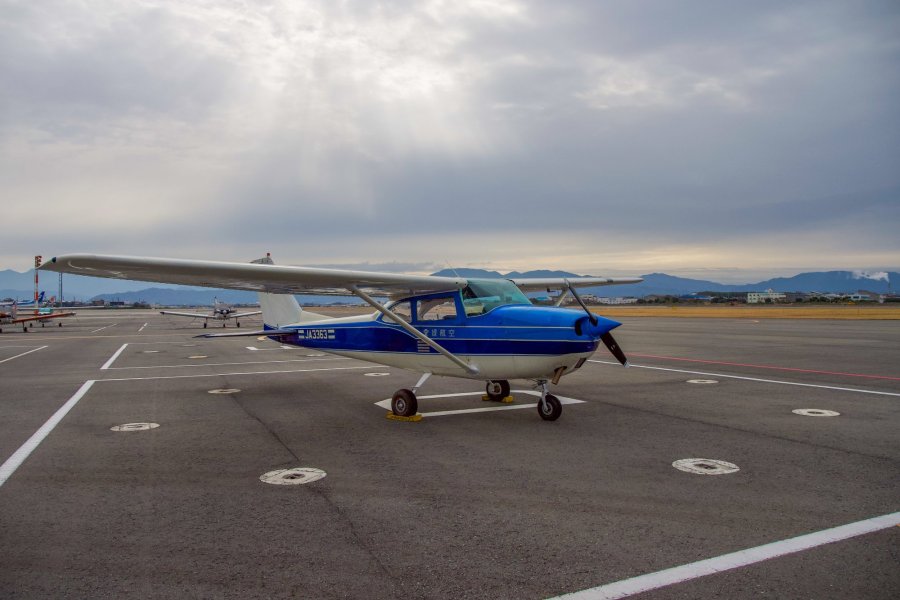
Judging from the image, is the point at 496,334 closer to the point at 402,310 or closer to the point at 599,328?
the point at 599,328

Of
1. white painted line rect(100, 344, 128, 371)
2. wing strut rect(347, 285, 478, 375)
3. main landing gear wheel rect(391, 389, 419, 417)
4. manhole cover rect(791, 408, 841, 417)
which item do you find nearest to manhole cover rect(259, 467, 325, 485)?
main landing gear wheel rect(391, 389, 419, 417)

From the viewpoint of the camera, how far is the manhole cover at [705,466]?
19.4 feet

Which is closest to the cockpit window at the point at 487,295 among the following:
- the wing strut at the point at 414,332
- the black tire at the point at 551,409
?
the wing strut at the point at 414,332

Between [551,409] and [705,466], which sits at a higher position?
[551,409]

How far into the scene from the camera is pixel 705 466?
241 inches

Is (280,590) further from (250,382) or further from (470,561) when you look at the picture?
(250,382)

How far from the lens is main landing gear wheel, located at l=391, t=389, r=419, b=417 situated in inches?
347

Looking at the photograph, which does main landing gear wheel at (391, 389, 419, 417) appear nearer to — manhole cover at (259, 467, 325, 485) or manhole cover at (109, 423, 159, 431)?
manhole cover at (259, 467, 325, 485)

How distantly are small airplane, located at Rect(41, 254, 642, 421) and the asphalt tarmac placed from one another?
0.84 metres

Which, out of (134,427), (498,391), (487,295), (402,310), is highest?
(487,295)

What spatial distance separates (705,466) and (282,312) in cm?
954

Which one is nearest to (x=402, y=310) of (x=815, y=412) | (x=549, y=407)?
(x=549, y=407)

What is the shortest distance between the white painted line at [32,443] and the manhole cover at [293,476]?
8.67 feet

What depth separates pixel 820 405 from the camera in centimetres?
966
